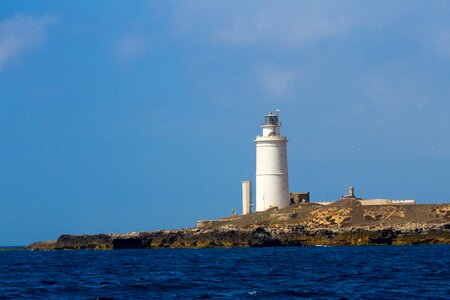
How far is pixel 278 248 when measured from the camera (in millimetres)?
88812

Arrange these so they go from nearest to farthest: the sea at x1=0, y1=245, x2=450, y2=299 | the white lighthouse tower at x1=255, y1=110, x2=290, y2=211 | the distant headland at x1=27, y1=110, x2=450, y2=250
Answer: the sea at x1=0, y1=245, x2=450, y2=299 → the distant headland at x1=27, y1=110, x2=450, y2=250 → the white lighthouse tower at x1=255, y1=110, x2=290, y2=211

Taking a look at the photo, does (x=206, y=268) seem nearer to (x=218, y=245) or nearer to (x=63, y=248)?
(x=218, y=245)

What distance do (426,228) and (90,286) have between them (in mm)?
46295

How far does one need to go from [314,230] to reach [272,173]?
1203cm

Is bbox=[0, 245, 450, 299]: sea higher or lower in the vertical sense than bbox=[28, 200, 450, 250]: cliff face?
lower

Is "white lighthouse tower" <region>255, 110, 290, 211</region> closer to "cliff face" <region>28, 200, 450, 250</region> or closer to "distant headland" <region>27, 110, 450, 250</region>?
"distant headland" <region>27, 110, 450, 250</region>

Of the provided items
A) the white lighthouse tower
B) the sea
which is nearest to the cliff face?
the white lighthouse tower

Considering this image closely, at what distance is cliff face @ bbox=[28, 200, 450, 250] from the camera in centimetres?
8556

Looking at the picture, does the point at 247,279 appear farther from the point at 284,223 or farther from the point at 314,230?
the point at 284,223

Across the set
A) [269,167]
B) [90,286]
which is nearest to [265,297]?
[90,286]

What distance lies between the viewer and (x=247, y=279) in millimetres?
47812

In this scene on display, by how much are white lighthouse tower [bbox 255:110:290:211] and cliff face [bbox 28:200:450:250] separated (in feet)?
7.48

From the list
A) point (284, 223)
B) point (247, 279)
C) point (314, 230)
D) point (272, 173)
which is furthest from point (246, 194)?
point (247, 279)

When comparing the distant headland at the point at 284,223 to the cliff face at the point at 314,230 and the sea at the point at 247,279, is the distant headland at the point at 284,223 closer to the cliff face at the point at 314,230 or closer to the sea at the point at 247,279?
the cliff face at the point at 314,230
